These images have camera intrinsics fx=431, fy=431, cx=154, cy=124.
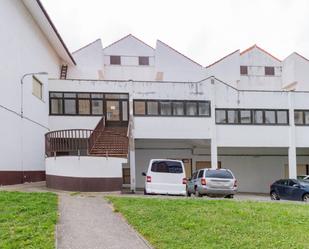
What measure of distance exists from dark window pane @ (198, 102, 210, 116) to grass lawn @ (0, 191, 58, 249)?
666 inches

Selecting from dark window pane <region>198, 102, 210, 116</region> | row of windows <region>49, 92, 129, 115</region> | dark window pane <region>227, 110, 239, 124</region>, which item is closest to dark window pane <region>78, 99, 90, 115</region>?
row of windows <region>49, 92, 129, 115</region>

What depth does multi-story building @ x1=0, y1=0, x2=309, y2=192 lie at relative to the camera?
61.5ft

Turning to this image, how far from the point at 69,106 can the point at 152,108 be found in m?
5.19

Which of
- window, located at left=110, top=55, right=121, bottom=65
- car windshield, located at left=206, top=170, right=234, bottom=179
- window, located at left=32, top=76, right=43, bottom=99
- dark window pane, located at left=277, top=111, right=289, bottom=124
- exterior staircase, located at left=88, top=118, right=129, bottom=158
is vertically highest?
window, located at left=110, top=55, right=121, bottom=65

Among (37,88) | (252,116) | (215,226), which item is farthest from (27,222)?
(252,116)

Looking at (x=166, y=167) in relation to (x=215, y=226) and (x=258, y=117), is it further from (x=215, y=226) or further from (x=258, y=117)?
(x=258, y=117)

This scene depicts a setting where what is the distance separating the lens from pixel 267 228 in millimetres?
8555

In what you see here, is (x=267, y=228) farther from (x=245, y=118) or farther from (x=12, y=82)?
(x=245, y=118)

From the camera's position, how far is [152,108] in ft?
89.5

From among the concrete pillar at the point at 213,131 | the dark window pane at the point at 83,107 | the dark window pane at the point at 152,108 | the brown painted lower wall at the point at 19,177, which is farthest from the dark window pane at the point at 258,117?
the brown painted lower wall at the point at 19,177

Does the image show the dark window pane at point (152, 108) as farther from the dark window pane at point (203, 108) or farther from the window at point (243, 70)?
the window at point (243, 70)

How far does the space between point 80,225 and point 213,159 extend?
19317mm

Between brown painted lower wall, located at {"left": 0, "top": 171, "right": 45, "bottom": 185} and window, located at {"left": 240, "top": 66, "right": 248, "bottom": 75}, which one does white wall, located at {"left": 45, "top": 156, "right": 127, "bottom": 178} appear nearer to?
brown painted lower wall, located at {"left": 0, "top": 171, "right": 45, "bottom": 185}

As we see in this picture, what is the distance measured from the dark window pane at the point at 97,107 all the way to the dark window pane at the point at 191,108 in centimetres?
552
